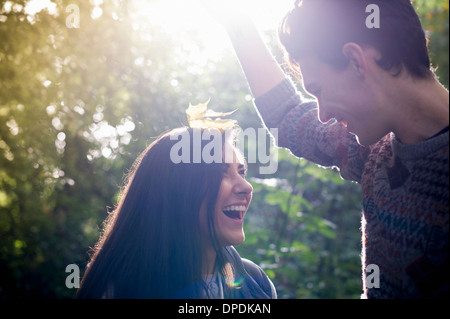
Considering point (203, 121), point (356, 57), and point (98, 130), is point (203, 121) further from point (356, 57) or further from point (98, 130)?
point (98, 130)

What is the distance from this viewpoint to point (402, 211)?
130 cm

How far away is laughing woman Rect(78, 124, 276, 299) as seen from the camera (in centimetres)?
184

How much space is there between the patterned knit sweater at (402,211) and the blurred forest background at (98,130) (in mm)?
1706

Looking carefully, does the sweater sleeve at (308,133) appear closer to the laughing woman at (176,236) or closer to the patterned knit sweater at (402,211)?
the patterned knit sweater at (402,211)

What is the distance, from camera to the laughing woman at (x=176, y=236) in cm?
184

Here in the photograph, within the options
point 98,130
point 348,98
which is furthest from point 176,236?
point 98,130

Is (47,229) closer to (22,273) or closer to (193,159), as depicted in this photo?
(22,273)

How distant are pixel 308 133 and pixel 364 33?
52 centimetres

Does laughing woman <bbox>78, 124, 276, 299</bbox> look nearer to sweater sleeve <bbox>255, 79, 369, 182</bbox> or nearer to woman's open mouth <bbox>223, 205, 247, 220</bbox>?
woman's open mouth <bbox>223, 205, 247, 220</bbox>

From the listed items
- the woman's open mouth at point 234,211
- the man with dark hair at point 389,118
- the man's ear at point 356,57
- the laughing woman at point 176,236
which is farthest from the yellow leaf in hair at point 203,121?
the man's ear at point 356,57

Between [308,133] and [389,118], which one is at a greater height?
[308,133]

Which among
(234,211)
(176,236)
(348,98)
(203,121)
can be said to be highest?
(203,121)
